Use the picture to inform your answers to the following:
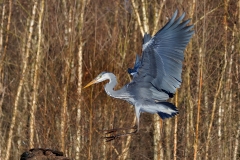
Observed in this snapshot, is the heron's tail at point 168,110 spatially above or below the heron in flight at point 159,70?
below

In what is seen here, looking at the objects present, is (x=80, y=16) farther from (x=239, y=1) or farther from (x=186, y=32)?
(x=186, y=32)

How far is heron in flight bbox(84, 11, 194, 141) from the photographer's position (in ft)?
27.4

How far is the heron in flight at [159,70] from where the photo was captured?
8.35 metres

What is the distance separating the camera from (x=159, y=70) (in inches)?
343

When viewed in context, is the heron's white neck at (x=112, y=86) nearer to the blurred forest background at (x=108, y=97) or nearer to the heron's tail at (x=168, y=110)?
the heron's tail at (x=168, y=110)

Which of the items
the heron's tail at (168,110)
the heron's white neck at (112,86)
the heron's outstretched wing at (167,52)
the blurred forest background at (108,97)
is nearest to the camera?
the heron's outstretched wing at (167,52)

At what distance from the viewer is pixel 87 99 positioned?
12.0 meters

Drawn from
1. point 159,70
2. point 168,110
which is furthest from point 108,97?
point 159,70

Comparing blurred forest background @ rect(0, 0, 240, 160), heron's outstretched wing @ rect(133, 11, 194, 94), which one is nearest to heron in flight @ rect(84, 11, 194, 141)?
heron's outstretched wing @ rect(133, 11, 194, 94)

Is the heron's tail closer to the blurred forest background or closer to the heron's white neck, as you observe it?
the heron's white neck

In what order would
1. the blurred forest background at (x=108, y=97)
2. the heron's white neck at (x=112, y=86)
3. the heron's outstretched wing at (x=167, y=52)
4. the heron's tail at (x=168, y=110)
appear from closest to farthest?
the heron's outstretched wing at (x=167, y=52) < the heron's tail at (x=168, y=110) < the heron's white neck at (x=112, y=86) < the blurred forest background at (x=108, y=97)

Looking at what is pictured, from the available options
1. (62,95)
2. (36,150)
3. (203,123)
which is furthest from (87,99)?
(36,150)

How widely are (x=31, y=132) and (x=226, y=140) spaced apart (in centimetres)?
356

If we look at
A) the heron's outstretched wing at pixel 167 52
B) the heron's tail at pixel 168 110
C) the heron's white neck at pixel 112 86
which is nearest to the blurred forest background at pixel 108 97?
the heron's tail at pixel 168 110
